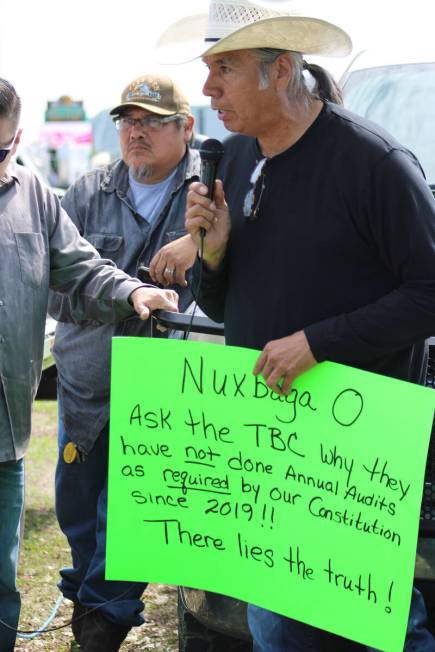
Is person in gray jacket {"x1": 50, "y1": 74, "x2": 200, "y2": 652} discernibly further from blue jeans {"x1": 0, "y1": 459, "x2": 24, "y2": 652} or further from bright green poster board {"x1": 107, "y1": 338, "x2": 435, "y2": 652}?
bright green poster board {"x1": 107, "y1": 338, "x2": 435, "y2": 652}

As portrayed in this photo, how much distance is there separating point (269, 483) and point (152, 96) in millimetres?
1860

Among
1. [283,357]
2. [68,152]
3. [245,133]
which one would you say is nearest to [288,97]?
[245,133]

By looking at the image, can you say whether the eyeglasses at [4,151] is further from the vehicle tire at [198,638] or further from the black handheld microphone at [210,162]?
the vehicle tire at [198,638]

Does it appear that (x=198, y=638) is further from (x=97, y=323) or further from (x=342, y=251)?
(x=342, y=251)

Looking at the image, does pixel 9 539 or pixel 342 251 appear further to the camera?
pixel 9 539

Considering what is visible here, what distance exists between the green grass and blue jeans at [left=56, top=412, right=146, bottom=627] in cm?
25

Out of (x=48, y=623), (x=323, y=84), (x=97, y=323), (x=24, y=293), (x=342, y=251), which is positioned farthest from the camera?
(x=48, y=623)

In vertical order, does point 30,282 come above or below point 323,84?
below

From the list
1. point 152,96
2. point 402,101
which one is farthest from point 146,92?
point 402,101

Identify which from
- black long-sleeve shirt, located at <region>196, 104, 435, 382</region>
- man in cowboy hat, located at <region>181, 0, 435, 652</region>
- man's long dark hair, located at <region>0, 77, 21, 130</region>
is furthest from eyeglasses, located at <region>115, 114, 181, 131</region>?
black long-sleeve shirt, located at <region>196, 104, 435, 382</region>

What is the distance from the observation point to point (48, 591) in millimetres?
4465

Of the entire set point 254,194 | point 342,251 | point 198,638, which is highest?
point 254,194

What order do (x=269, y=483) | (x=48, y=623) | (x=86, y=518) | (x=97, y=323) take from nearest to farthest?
(x=269, y=483), (x=97, y=323), (x=86, y=518), (x=48, y=623)

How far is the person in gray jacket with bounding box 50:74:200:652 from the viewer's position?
381 cm
